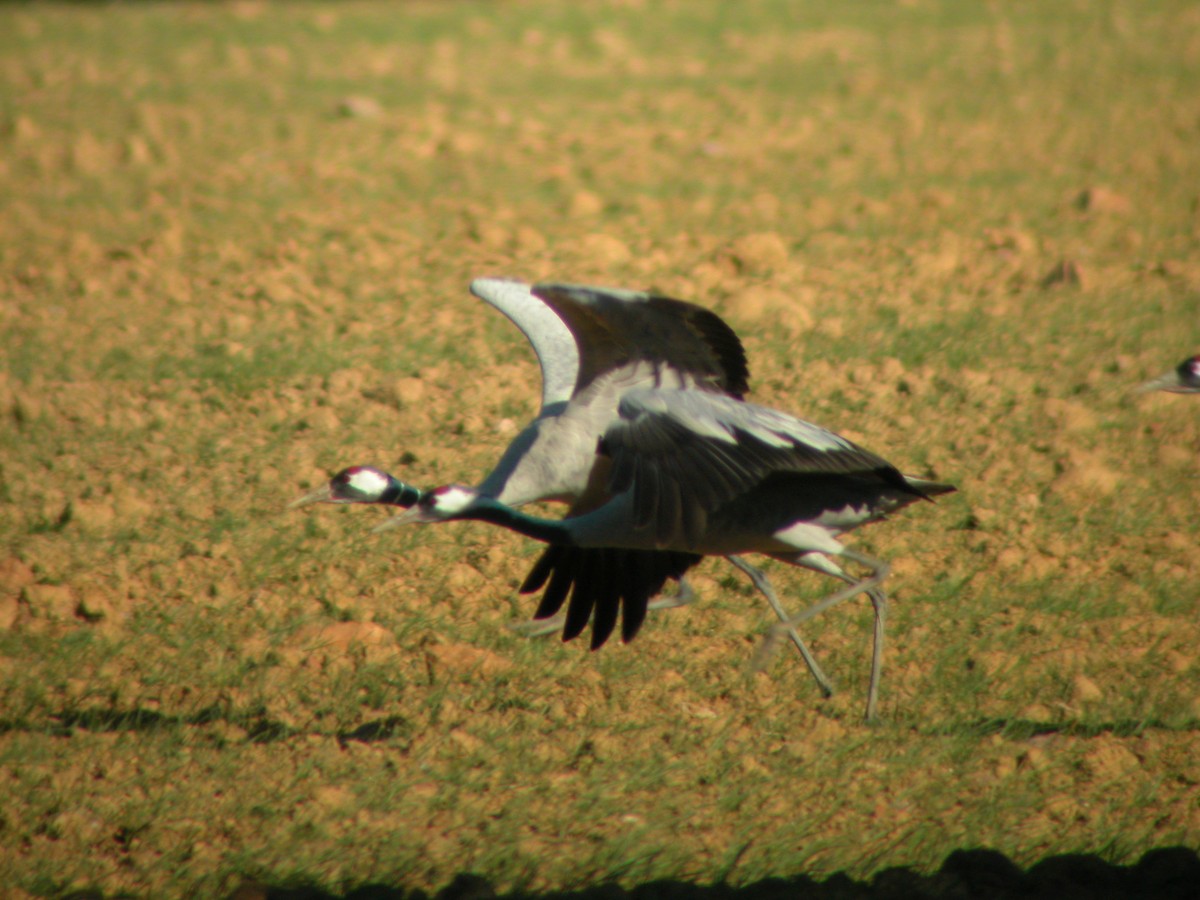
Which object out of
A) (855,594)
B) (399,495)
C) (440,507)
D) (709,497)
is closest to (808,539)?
(855,594)

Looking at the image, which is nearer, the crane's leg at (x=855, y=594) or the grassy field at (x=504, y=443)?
the grassy field at (x=504, y=443)

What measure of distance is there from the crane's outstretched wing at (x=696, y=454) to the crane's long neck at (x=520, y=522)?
0.25m

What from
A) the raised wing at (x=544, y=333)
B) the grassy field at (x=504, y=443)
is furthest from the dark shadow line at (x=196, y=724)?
the raised wing at (x=544, y=333)

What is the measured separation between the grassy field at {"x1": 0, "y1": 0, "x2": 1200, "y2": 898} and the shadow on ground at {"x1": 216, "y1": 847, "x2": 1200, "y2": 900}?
25 millimetres

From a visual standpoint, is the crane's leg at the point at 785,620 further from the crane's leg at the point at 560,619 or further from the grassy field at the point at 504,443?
the crane's leg at the point at 560,619

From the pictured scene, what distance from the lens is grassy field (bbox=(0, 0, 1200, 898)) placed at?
3732 mm

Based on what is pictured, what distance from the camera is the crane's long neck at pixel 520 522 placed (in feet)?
14.0

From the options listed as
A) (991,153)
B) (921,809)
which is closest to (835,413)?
(921,809)

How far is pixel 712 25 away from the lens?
12.7m

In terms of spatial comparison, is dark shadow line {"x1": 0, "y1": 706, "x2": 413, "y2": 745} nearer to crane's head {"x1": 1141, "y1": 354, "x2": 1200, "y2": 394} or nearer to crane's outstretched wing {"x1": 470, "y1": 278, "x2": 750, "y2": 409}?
crane's outstretched wing {"x1": 470, "y1": 278, "x2": 750, "y2": 409}

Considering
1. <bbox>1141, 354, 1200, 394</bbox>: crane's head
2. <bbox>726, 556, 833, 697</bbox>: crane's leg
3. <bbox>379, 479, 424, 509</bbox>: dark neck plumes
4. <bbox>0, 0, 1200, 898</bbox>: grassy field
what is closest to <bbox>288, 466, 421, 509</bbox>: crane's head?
<bbox>379, 479, 424, 509</bbox>: dark neck plumes

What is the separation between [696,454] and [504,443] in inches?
71.3

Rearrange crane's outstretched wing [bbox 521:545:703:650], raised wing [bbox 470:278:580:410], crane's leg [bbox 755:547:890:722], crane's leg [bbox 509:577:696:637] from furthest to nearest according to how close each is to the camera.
Answer: 1. raised wing [bbox 470:278:580:410]
2. crane's leg [bbox 509:577:696:637]
3. crane's outstretched wing [bbox 521:545:703:650]
4. crane's leg [bbox 755:547:890:722]

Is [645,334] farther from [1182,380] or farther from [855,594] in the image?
[1182,380]
